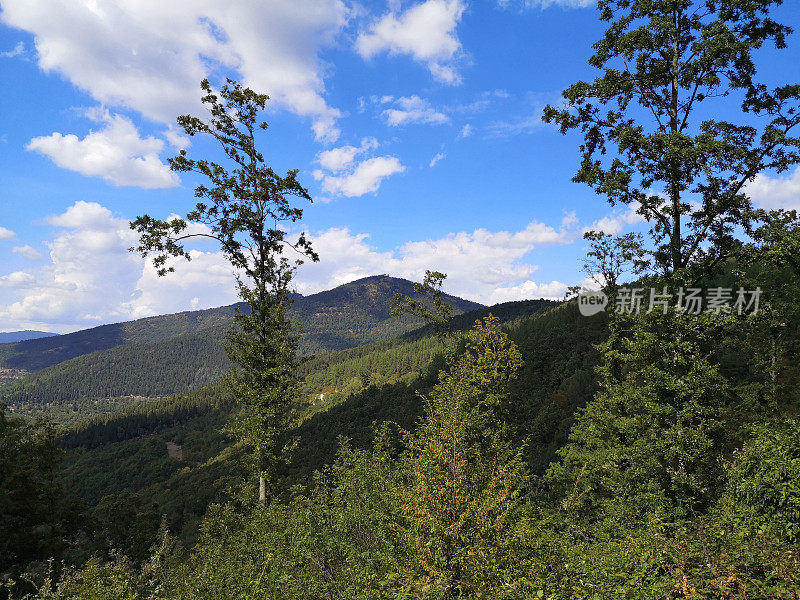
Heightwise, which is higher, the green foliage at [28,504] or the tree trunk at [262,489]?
the tree trunk at [262,489]

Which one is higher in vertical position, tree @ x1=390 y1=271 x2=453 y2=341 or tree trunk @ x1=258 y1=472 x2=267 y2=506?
tree @ x1=390 y1=271 x2=453 y2=341

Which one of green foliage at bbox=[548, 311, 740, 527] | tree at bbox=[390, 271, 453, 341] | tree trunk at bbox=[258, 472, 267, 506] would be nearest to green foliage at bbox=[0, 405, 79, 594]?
tree trunk at bbox=[258, 472, 267, 506]

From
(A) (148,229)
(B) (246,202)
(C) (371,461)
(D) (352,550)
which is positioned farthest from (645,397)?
(A) (148,229)

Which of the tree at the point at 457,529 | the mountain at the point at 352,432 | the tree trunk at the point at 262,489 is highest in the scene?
the tree at the point at 457,529

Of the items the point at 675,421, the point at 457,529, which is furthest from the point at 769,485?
the point at 457,529

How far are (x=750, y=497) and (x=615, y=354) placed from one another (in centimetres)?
788

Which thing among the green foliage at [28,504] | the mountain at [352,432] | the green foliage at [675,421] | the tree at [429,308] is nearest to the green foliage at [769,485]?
the green foliage at [675,421]

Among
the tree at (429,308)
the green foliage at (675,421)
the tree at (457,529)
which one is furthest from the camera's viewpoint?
the tree at (429,308)

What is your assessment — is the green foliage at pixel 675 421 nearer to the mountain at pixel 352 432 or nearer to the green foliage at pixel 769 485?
the green foliage at pixel 769 485

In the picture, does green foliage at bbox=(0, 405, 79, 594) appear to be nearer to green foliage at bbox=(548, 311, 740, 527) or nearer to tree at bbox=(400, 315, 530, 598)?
tree at bbox=(400, 315, 530, 598)

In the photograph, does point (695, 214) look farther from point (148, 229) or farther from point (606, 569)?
point (148, 229)

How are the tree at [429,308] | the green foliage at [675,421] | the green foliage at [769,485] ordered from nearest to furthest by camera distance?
the green foliage at [769,485], the green foliage at [675,421], the tree at [429,308]

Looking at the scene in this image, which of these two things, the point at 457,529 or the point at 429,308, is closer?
the point at 457,529

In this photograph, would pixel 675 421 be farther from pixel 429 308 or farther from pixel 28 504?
pixel 28 504
